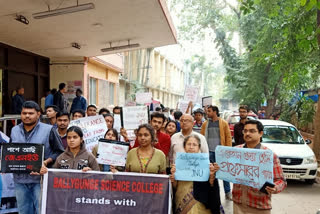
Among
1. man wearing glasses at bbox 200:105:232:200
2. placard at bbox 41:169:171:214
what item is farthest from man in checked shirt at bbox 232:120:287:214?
man wearing glasses at bbox 200:105:232:200

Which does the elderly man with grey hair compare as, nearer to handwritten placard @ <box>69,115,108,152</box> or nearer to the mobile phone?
handwritten placard @ <box>69,115,108,152</box>

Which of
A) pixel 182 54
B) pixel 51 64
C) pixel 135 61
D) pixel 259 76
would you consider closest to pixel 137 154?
pixel 51 64

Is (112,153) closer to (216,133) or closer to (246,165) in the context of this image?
(246,165)

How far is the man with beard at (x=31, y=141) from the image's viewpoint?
375 cm

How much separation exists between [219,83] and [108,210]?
276ft

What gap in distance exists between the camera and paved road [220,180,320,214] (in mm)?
5910

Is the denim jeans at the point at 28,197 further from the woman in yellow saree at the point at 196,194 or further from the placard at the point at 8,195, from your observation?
the woman in yellow saree at the point at 196,194

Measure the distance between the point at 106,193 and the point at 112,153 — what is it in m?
0.51

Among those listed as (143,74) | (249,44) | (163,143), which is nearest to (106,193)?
(163,143)

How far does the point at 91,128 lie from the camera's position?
16.9 feet

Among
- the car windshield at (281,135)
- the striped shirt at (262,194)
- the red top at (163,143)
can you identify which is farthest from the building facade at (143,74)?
the striped shirt at (262,194)

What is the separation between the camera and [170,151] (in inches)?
183

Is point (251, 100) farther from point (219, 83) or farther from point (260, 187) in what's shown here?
point (219, 83)

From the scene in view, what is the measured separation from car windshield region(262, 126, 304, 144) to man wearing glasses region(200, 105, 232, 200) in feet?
9.44
